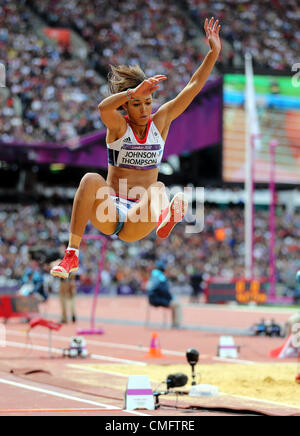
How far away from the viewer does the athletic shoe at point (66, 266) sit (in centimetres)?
597

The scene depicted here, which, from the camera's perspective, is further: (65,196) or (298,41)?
(298,41)

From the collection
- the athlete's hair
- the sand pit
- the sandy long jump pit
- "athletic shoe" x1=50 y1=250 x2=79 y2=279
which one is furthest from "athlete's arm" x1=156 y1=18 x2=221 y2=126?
the sand pit

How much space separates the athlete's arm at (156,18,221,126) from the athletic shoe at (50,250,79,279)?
4.51 ft

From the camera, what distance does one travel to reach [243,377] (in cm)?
1012

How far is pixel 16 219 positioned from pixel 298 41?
62.6 ft

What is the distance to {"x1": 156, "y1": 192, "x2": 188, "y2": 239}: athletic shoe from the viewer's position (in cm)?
592

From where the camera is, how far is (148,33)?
128 feet

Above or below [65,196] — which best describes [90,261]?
below

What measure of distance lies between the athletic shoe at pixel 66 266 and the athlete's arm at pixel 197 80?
1376mm

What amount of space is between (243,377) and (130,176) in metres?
4.68

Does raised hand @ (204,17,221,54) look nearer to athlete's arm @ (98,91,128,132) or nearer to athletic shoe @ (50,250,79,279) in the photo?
athlete's arm @ (98,91,128,132)

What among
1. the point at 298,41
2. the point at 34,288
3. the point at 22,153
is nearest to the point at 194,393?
the point at 34,288

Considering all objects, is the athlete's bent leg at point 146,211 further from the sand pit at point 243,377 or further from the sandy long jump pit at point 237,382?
the sand pit at point 243,377

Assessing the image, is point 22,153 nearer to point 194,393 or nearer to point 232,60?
point 232,60
